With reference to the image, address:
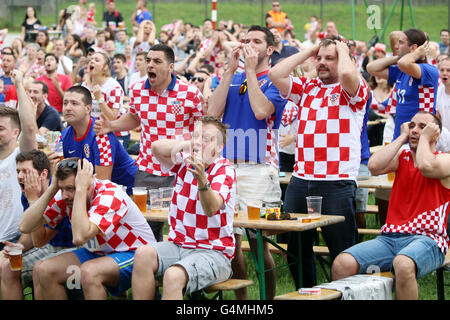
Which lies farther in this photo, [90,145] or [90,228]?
[90,145]

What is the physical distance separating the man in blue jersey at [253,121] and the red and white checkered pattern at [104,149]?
1.10 metres

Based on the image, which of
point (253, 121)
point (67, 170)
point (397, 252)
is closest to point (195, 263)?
point (67, 170)

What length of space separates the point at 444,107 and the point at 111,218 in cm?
413

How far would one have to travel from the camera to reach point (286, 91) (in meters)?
5.48

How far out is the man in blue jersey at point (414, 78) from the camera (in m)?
6.97

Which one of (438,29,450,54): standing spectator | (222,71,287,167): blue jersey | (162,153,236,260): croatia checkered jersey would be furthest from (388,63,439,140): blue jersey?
(438,29,450,54): standing spectator

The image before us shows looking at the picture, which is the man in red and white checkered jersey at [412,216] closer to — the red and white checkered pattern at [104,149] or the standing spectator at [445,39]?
the red and white checkered pattern at [104,149]

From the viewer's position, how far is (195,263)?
4438 mm

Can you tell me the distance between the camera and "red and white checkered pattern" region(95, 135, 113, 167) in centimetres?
630

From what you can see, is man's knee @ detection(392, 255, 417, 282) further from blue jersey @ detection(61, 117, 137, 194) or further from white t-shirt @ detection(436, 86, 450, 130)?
white t-shirt @ detection(436, 86, 450, 130)

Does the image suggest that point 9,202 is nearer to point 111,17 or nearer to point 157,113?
point 157,113

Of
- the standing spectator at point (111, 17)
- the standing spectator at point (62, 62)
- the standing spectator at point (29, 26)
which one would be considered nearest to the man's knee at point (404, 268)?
the standing spectator at point (62, 62)

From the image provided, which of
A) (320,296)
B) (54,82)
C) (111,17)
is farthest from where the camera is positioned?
(111,17)
